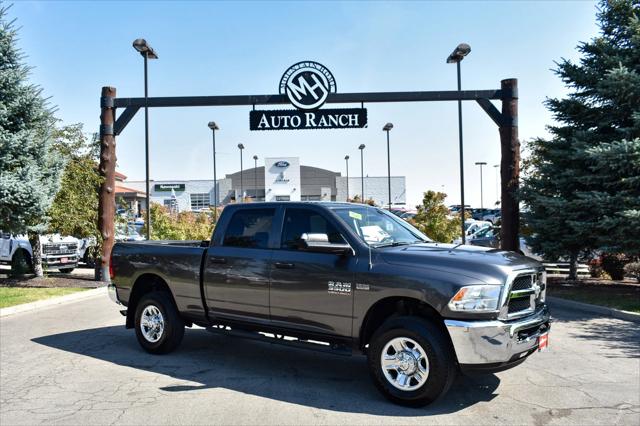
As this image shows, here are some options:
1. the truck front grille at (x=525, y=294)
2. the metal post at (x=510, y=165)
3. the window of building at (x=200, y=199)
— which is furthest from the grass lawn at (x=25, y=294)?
the window of building at (x=200, y=199)

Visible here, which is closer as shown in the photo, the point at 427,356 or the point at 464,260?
the point at 427,356

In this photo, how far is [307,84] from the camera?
14312 millimetres

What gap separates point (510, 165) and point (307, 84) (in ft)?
18.8

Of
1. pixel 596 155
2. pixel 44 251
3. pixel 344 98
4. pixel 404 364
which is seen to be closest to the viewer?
pixel 404 364

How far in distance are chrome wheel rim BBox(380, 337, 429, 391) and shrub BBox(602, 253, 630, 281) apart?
13409mm

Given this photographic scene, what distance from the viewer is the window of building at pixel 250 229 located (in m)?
6.31

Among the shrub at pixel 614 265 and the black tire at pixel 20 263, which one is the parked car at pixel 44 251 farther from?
the shrub at pixel 614 265

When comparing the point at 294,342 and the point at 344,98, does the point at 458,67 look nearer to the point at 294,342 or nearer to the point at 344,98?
the point at 344,98

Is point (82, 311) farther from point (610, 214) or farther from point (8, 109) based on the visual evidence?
point (610, 214)

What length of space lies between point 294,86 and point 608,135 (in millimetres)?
7732

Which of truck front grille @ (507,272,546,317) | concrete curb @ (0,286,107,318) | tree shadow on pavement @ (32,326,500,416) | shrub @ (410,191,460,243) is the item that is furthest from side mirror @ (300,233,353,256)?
shrub @ (410,191,460,243)

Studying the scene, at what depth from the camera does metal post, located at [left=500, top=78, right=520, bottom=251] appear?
13.9 meters

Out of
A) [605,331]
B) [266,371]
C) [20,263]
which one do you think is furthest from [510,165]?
[20,263]

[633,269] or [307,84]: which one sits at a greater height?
[307,84]
